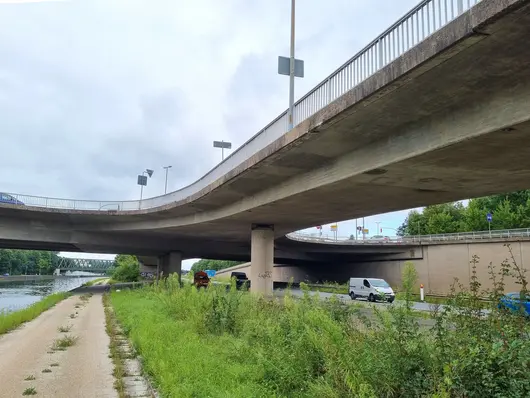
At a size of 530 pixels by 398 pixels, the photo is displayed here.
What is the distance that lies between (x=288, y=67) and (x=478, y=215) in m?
58.5

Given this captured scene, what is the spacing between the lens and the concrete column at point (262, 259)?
25219 millimetres

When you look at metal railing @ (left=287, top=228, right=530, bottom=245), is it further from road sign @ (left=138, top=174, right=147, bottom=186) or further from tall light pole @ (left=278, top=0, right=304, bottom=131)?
tall light pole @ (left=278, top=0, right=304, bottom=131)

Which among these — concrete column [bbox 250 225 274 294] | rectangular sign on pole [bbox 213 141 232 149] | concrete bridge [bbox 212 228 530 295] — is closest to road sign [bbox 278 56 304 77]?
concrete column [bbox 250 225 274 294]

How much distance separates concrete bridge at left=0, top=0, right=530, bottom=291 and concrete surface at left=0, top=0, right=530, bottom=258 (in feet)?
0.09

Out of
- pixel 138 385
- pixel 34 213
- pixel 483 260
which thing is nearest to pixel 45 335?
pixel 138 385

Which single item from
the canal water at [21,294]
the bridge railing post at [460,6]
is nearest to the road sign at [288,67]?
the bridge railing post at [460,6]

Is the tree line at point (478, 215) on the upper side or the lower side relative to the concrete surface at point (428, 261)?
upper

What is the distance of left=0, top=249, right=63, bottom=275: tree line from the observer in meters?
127

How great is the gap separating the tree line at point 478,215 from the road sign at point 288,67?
49.2 meters

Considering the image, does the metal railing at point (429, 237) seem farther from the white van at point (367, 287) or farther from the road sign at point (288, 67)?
the road sign at point (288, 67)

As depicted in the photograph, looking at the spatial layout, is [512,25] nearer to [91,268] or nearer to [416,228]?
[416,228]

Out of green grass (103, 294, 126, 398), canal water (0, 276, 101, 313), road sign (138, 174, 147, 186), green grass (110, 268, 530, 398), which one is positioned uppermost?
road sign (138, 174, 147, 186)

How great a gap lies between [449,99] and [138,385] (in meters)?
8.73

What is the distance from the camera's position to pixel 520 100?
863cm
